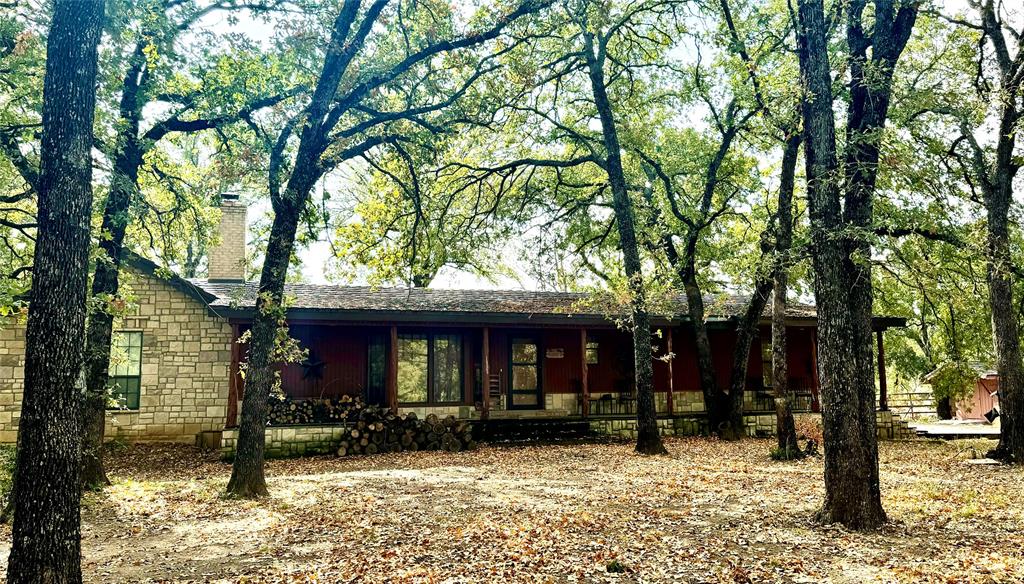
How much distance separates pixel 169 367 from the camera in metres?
14.9

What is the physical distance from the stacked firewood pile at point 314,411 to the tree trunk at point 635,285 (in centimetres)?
615

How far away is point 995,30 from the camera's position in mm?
12070

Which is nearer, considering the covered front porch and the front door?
the covered front porch

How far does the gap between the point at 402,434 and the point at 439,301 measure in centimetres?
361

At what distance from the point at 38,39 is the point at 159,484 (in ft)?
21.9

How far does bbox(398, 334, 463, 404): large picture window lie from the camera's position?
16859 millimetres

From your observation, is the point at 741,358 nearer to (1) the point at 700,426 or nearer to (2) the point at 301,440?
(1) the point at 700,426

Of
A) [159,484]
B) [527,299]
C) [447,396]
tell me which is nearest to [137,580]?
[159,484]

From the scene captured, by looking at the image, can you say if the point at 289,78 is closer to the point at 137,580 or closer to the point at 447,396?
the point at 137,580

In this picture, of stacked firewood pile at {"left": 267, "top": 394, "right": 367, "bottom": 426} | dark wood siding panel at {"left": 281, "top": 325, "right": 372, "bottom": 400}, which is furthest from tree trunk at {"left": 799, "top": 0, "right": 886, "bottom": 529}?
dark wood siding panel at {"left": 281, "top": 325, "right": 372, "bottom": 400}

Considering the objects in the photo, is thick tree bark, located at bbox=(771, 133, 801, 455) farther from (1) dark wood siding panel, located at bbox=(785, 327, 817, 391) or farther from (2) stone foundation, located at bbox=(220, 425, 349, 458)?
(2) stone foundation, located at bbox=(220, 425, 349, 458)

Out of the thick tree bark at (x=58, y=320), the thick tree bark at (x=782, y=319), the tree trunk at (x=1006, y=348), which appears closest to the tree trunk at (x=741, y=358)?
the thick tree bark at (x=782, y=319)

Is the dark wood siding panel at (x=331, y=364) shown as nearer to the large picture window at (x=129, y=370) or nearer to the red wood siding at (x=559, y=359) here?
the red wood siding at (x=559, y=359)

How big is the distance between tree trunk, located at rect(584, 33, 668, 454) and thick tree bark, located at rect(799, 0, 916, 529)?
614 cm
